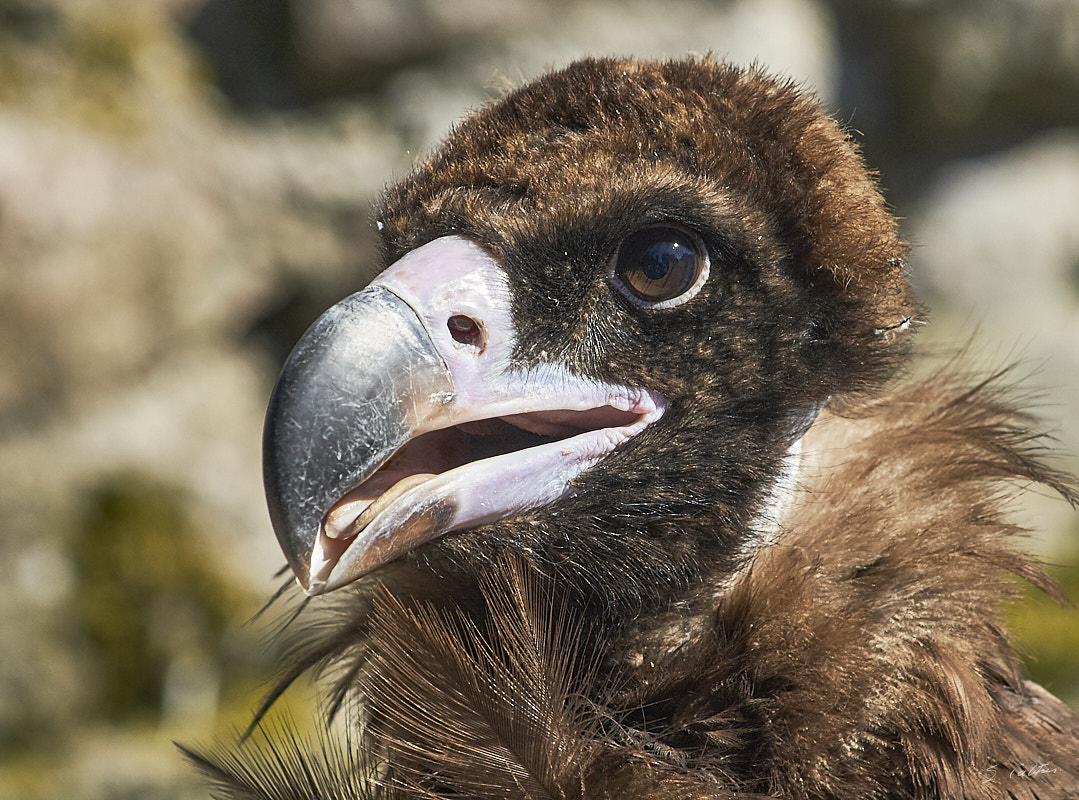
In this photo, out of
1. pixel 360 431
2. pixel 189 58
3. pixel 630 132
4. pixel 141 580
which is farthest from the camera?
pixel 189 58

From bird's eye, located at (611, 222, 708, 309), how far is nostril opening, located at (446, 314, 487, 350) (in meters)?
0.22

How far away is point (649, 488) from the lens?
1498 mm

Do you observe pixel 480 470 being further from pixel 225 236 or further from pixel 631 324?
pixel 225 236

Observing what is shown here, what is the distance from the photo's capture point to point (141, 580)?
5461 mm

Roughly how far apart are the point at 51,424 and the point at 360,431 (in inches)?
192

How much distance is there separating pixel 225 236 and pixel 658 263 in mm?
4790

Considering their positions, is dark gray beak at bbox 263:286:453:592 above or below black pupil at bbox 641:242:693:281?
below

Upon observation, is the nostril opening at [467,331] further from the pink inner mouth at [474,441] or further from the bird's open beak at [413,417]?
the pink inner mouth at [474,441]

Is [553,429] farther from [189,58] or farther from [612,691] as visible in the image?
[189,58]

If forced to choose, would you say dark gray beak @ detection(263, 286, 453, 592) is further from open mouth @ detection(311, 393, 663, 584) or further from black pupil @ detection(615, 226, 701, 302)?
black pupil @ detection(615, 226, 701, 302)

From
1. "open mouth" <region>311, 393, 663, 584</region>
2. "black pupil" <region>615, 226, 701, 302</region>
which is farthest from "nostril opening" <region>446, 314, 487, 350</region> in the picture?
"black pupil" <region>615, 226, 701, 302</region>

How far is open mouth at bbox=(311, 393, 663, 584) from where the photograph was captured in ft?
4.47

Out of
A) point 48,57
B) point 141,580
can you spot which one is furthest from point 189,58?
point 141,580

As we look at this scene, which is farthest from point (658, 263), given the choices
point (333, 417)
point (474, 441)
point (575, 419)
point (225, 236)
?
point (225, 236)
